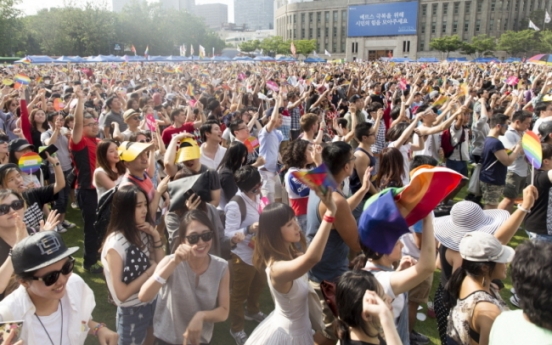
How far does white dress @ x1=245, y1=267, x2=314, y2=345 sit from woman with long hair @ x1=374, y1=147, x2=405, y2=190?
2.03 metres

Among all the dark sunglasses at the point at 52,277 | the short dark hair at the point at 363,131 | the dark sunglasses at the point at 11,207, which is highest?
the short dark hair at the point at 363,131

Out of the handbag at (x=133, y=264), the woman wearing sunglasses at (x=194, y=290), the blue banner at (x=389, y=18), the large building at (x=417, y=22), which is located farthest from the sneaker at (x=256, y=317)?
the blue banner at (x=389, y=18)

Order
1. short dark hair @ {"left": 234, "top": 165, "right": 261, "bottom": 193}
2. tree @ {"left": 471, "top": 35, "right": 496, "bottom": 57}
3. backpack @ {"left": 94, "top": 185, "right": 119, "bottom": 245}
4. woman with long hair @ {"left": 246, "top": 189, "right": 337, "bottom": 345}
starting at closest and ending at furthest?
woman with long hair @ {"left": 246, "top": 189, "right": 337, "bottom": 345}
backpack @ {"left": 94, "top": 185, "right": 119, "bottom": 245}
short dark hair @ {"left": 234, "top": 165, "right": 261, "bottom": 193}
tree @ {"left": 471, "top": 35, "right": 496, "bottom": 57}

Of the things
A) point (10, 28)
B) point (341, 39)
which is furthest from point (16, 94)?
point (341, 39)

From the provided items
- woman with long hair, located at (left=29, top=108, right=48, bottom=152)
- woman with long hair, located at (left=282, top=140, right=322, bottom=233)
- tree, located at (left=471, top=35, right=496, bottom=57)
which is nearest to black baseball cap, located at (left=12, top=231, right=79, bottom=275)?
woman with long hair, located at (left=282, top=140, right=322, bottom=233)

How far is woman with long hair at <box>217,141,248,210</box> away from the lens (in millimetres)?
4625

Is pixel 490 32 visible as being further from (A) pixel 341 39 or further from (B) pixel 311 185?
(B) pixel 311 185

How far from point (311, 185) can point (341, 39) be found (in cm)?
10091

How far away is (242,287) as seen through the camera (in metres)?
4.18

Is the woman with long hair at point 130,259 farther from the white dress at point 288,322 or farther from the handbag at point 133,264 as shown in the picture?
the white dress at point 288,322

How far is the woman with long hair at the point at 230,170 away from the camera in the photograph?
4.62 meters

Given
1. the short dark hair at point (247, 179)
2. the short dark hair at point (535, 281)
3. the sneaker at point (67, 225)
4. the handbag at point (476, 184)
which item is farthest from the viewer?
the sneaker at point (67, 225)

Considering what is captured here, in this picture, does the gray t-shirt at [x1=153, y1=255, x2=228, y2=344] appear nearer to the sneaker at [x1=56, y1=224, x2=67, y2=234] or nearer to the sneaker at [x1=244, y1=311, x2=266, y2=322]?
the sneaker at [x1=244, y1=311, x2=266, y2=322]

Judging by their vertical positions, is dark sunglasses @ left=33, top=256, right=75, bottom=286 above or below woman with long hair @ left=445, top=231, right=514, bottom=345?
above
